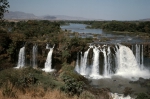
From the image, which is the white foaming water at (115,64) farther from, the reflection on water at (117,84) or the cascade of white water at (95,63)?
the reflection on water at (117,84)

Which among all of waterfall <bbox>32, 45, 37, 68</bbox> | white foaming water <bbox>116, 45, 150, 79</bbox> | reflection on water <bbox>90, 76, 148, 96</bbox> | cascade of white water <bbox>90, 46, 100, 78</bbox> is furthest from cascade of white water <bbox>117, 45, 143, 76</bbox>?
waterfall <bbox>32, 45, 37, 68</bbox>

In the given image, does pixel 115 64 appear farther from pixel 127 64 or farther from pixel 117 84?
pixel 117 84

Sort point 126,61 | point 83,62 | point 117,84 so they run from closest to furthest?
point 117,84 → point 83,62 → point 126,61

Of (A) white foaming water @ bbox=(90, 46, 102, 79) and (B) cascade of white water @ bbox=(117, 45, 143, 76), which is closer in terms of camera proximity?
(A) white foaming water @ bbox=(90, 46, 102, 79)

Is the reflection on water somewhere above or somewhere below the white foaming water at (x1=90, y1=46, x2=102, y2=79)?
below

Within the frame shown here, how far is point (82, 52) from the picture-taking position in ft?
64.5

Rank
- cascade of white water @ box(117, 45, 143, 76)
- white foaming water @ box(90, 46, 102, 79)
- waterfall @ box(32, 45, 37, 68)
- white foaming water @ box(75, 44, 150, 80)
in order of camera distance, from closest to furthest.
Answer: white foaming water @ box(90, 46, 102, 79) → white foaming water @ box(75, 44, 150, 80) → cascade of white water @ box(117, 45, 143, 76) → waterfall @ box(32, 45, 37, 68)

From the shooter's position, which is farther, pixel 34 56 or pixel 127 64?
pixel 34 56

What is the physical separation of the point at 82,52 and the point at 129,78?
17.7ft

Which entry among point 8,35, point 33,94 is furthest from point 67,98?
point 8,35

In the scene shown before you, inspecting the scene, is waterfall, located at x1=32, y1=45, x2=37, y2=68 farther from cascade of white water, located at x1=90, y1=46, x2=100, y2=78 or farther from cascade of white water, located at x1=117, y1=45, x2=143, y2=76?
cascade of white water, located at x1=117, y1=45, x2=143, y2=76

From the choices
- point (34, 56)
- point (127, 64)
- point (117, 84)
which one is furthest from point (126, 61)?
point (34, 56)

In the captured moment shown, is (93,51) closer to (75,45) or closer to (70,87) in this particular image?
(75,45)

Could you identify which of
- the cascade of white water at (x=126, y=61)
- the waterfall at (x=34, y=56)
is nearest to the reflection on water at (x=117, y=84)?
the cascade of white water at (x=126, y=61)
